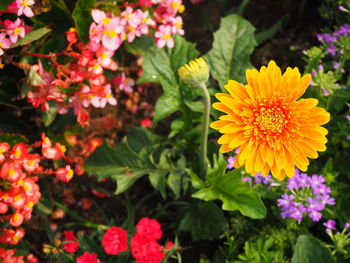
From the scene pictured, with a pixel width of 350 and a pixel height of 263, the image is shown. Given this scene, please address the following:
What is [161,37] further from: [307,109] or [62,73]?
[307,109]

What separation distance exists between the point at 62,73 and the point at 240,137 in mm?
707

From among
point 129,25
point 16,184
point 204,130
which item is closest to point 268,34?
point 129,25

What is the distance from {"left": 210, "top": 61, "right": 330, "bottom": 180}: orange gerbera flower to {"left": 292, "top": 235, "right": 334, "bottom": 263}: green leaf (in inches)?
18.5

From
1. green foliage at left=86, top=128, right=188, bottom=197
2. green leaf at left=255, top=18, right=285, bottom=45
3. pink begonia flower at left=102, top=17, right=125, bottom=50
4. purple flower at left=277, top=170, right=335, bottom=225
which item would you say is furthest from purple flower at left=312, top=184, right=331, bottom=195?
green leaf at left=255, top=18, right=285, bottom=45

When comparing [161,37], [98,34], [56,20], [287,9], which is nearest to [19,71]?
[56,20]

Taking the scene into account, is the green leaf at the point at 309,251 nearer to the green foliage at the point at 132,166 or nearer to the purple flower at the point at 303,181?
the purple flower at the point at 303,181

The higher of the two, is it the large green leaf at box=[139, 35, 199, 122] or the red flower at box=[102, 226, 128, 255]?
the large green leaf at box=[139, 35, 199, 122]

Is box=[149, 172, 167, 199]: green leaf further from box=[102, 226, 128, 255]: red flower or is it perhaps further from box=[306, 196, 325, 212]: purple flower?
box=[306, 196, 325, 212]: purple flower

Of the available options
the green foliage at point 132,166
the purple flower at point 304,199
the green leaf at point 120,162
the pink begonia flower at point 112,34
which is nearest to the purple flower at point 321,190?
the purple flower at point 304,199

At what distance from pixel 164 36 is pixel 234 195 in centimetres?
65

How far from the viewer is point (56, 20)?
1642 millimetres

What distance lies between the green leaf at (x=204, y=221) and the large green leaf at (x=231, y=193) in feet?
0.77

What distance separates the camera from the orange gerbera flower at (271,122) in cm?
107

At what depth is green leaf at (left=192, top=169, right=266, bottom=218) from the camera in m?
1.40
